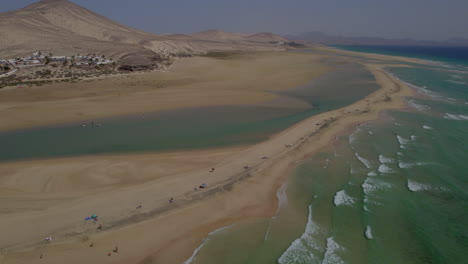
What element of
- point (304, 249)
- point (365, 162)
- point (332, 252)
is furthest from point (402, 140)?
point (304, 249)

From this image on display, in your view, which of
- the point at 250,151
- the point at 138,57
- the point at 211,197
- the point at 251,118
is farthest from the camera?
the point at 138,57

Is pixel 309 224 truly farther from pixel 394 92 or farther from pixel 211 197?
pixel 394 92

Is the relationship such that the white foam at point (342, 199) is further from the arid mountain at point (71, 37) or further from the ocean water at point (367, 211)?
the arid mountain at point (71, 37)

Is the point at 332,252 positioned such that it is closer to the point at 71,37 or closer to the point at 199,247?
the point at 199,247

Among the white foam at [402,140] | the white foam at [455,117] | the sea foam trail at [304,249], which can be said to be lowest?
the sea foam trail at [304,249]

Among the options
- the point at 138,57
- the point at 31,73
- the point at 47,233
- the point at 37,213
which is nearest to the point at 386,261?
the point at 47,233

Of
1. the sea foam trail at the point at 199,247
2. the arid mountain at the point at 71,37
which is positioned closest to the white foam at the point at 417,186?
the sea foam trail at the point at 199,247
